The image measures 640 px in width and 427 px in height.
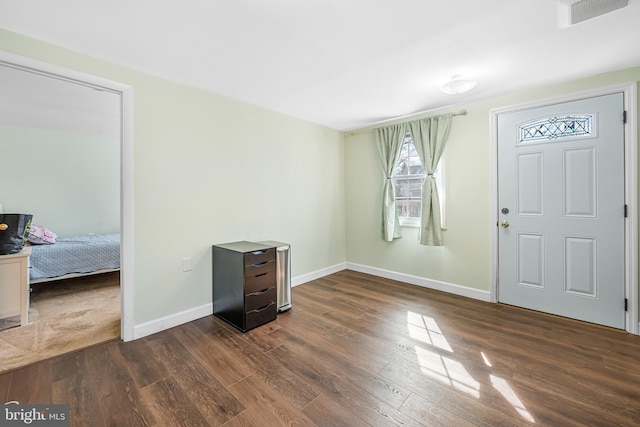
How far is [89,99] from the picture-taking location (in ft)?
9.84

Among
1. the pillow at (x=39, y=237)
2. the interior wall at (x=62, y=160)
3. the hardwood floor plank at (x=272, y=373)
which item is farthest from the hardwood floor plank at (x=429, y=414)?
the pillow at (x=39, y=237)

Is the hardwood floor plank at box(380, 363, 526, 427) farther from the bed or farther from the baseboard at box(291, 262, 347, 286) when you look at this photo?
the bed

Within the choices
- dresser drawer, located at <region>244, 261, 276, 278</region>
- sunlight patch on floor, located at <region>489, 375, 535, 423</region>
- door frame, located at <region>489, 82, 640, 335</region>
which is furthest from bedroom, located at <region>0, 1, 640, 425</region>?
dresser drawer, located at <region>244, 261, 276, 278</region>

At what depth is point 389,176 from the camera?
12.4 ft

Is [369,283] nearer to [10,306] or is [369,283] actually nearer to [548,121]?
[548,121]

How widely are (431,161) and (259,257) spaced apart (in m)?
2.41

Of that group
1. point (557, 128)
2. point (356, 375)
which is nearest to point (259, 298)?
point (356, 375)

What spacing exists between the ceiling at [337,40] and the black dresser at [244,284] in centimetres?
165

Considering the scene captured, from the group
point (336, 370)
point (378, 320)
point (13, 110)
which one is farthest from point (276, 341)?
point (13, 110)

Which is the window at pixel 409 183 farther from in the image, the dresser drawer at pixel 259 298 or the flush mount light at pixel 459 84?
the dresser drawer at pixel 259 298

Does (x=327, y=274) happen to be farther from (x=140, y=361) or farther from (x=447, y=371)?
(x=140, y=361)

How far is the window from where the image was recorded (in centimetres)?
362

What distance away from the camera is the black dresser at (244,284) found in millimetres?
2389

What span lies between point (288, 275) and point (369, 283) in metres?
1.39
